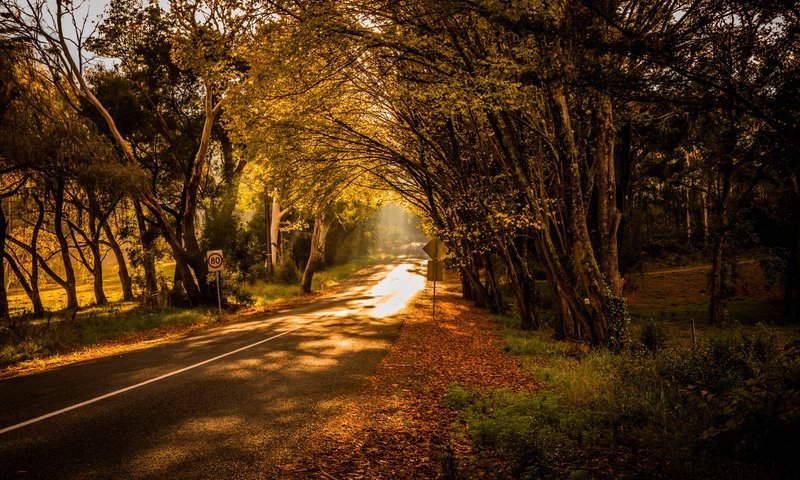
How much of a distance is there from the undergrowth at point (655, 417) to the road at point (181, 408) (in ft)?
8.45

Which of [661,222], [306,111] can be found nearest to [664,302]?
[661,222]

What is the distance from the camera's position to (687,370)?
723 cm

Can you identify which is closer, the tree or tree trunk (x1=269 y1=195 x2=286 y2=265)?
the tree

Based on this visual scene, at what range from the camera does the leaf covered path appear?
195 inches

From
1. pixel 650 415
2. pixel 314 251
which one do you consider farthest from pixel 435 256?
pixel 314 251

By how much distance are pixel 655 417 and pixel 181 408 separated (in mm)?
6710

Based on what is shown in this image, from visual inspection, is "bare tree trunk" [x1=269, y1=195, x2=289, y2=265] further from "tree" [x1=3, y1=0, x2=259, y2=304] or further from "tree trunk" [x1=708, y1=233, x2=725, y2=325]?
"tree trunk" [x1=708, y1=233, x2=725, y2=325]

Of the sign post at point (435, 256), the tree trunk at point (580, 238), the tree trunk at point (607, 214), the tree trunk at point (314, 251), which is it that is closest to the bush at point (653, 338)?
the tree trunk at point (580, 238)

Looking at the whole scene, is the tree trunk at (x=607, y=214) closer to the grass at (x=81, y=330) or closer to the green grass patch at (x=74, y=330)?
the grass at (x=81, y=330)

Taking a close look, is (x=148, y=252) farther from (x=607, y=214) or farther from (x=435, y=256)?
(x=607, y=214)

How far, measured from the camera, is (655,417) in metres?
5.82

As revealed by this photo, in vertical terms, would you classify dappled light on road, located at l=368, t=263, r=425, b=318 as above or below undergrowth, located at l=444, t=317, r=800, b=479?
below

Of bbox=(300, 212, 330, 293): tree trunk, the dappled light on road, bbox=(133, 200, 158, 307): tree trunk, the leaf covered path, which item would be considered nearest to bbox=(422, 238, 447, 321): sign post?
the dappled light on road

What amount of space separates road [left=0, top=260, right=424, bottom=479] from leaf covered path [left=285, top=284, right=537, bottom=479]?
0.38m
